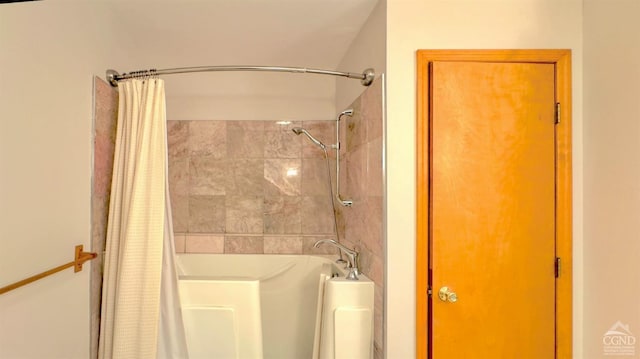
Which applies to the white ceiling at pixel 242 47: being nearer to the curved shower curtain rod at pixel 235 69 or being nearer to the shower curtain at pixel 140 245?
the curved shower curtain rod at pixel 235 69

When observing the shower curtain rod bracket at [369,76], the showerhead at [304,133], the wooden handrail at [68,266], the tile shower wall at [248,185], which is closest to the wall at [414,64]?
the shower curtain rod bracket at [369,76]

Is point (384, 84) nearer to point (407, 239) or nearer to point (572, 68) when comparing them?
point (407, 239)

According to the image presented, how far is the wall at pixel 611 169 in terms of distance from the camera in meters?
1.35

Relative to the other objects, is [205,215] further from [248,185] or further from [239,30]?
[239,30]

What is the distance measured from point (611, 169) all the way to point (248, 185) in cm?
233

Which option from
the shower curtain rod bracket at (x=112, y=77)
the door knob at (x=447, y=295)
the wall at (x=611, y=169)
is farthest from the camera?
the shower curtain rod bracket at (x=112, y=77)

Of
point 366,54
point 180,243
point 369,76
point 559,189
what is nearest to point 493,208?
point 559,189

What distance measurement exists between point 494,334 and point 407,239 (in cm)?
60

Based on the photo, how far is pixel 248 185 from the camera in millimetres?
2918

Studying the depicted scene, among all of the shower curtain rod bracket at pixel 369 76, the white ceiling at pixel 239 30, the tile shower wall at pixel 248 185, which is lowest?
the tile shower wall at pixel 248 185

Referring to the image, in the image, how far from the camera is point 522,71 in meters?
1.66

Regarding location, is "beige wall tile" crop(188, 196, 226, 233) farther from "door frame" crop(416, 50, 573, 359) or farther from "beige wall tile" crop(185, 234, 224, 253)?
"door frame" crop(416, 50, 573, 359)

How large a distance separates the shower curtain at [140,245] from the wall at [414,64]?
116 centimetres

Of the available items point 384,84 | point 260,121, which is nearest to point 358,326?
point 384,84
